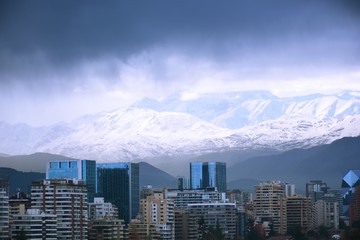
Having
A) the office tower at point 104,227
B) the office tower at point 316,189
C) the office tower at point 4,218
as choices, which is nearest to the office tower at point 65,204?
the office tower at point 104,227

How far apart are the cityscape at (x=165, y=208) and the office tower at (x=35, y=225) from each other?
0.03 meters

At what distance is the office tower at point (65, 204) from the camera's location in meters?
40.2

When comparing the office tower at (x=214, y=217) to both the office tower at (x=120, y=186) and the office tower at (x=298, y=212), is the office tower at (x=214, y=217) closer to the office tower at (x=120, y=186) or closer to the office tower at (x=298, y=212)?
the office tower at (x=120, y=186)

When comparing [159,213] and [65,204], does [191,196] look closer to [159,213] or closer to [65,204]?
[159,213]

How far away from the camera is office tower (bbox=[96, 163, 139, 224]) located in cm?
5525

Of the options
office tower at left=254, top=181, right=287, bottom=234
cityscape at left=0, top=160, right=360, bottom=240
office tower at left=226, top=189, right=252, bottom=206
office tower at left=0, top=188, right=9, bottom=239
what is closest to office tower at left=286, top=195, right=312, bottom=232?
cityscape at left=0, top=160, right=360, bottom=240

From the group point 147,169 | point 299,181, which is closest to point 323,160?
point 299,181

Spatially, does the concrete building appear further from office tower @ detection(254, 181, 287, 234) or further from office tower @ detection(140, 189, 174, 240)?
office tower @ detection(140, 189, 174, 240)

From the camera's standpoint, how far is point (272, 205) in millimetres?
64688

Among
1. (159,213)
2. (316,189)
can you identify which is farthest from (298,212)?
(159,213)

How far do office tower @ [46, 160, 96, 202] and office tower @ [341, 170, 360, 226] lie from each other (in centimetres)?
1304

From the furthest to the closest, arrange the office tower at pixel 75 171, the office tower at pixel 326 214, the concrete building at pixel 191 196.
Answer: the office tower at pixel 326 214, the concrete building at pixel 191 196, the office tower at pixel 75 171

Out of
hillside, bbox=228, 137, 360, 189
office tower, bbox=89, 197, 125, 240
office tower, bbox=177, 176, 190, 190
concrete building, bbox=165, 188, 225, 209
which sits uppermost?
hillside, bbox=228, 137, 360, 189

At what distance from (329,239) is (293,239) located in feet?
5.32
